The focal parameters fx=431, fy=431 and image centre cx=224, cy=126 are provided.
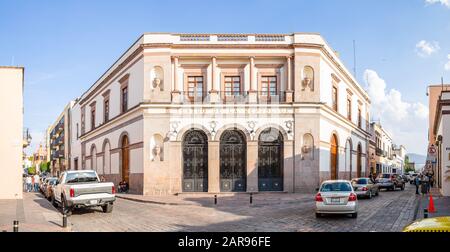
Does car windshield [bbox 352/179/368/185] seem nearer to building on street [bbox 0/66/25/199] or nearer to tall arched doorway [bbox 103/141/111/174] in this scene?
building on street [bbox 0/66/25/199]

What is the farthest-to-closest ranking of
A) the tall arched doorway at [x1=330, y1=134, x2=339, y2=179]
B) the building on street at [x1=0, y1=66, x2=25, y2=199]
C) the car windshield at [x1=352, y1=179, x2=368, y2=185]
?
1. the tall arched doorway at [x1=330, y1=134, x2=339, y2=179]
2. the car windshield at [x1=352, y1=179, x2=368, y2=185]
3. the building on street at [x1=0, y1=66, x2=25, y2=199]

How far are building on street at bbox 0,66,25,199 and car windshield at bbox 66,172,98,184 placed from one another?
5.67 metres

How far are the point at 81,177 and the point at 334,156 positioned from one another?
67.8ft

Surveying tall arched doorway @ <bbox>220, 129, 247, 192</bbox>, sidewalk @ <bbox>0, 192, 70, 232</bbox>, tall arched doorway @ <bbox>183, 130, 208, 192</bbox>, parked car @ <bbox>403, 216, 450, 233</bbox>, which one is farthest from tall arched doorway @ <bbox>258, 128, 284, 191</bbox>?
parked car @ <bbox>403, 216, 450, 233</bbox>

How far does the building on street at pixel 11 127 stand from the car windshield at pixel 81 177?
5668mm

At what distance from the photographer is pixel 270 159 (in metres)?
28.6

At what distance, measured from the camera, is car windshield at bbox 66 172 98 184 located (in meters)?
18.6

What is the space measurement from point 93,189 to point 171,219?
3636 mm

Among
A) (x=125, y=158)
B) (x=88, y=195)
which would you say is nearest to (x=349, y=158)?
(x=125, y=158)

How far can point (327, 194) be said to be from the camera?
15.0 meters

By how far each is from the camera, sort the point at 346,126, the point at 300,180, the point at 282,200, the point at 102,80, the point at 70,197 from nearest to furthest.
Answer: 1. the point at 70,197
2. the point at 282,200
3. the point at 300,180
4. the point at 346,126
5. the point at 102,80

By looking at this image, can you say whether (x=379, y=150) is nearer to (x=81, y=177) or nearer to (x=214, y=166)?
(x=214, y=166)
